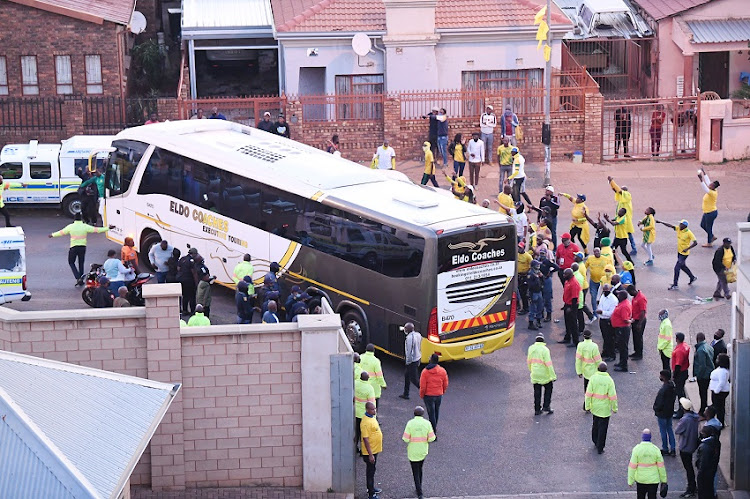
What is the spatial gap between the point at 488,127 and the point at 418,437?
19244mm

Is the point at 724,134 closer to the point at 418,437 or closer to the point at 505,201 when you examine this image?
the point at 505,201

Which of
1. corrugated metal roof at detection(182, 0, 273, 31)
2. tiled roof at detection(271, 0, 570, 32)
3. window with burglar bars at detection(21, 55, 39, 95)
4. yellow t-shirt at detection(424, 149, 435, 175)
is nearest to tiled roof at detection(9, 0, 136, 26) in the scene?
window with burglar bars at detection(21, 55, 39, 95)

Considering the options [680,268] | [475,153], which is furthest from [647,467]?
[475,153]

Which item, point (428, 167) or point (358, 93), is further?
point (358, 93)

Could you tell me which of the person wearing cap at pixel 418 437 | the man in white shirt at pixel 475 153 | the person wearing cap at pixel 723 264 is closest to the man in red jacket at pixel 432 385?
the person wearing cap at pixel 418 437

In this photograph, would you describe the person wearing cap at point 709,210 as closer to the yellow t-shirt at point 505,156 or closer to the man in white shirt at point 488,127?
the yellow t-shirt at point 505,156

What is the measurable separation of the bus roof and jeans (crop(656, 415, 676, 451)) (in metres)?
4.99

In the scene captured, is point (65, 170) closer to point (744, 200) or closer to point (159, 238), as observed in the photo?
point (159, 238)

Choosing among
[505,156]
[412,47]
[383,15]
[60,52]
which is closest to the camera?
[505,156]

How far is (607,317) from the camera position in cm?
2350

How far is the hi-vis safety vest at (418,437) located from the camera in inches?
724

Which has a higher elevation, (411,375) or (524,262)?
(524,262)

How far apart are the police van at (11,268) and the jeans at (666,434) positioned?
39.8ft

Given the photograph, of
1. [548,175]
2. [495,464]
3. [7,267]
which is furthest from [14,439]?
[548,175]
